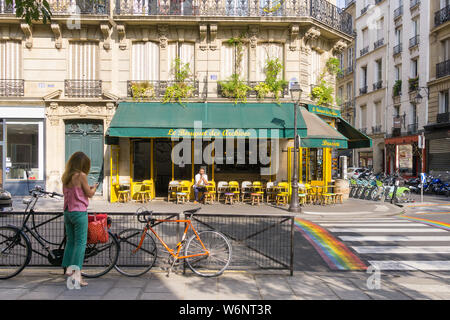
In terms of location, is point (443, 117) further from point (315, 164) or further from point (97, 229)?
point (97, 229)

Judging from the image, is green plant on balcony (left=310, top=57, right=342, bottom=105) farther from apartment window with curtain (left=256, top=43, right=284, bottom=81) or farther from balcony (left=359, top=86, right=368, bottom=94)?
balcony (left=359, top=86, right=368, bottom=94)

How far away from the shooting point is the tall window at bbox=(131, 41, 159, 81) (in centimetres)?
1510

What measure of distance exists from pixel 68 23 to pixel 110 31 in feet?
5.61

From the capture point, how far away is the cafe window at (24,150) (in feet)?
48.9

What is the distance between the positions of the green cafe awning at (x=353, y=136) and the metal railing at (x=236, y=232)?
495 inches

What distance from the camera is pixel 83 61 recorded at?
1499cm

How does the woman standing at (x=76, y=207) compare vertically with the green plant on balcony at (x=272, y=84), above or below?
below

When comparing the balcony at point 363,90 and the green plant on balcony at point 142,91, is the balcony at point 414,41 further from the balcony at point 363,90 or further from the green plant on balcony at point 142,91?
the green plant on balcony at point 142,91

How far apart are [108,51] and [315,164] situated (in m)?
10.4

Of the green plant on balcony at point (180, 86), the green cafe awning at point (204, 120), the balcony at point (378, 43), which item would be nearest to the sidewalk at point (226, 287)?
the green cafe awning at point (204, 120)

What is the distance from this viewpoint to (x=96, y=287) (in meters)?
4.50

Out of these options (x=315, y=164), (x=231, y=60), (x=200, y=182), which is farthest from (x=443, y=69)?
(x=200, y=182)

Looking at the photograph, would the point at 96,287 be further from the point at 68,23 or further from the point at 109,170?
the point at 68,23
